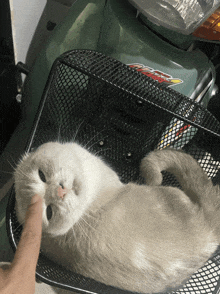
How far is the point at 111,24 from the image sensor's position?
0.87m

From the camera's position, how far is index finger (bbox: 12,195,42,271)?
0.42 meters

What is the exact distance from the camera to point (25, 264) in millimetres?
421

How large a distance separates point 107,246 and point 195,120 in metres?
0.38

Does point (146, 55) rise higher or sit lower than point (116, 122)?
higher

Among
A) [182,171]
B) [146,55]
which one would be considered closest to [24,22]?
[146,55]

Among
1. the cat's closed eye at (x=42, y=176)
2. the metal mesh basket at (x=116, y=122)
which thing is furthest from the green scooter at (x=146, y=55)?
the cat's closed eye at (x=42, y=176)

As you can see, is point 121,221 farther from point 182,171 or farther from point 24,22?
point 24,22

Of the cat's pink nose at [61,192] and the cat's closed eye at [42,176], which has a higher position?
the cat's pink nose at [61,192]

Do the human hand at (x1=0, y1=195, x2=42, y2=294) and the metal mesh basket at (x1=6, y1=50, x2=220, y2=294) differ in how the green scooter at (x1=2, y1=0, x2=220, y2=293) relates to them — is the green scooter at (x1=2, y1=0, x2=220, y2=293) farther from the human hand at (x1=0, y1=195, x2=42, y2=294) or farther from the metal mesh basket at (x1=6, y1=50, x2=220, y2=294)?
the human hand at (x1=0, y1=195, x2=42, y2=294)

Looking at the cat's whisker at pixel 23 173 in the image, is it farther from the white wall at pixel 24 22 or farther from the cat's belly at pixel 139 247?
the white wall at pixel 24 22

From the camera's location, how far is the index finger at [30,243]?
42 centimetres

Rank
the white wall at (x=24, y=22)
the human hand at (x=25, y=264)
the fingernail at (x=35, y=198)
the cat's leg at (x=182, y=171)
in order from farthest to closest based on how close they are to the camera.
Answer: the white wall at (x=24, y=22)
the cat's leg at (x=182, y=171)
the fingernail at (x=35, y=198)
the human hand at (x=25, y=264)

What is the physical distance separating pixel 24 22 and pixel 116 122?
2.11 feet

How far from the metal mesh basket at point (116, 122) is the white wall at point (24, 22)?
1.27 ft
